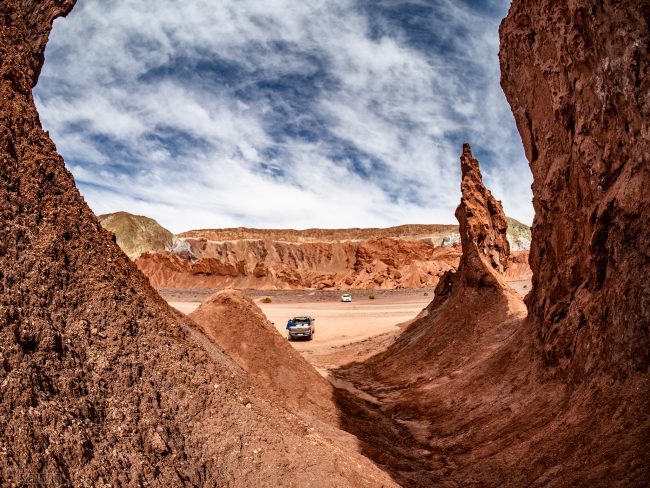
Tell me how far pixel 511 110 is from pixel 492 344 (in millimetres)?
7929

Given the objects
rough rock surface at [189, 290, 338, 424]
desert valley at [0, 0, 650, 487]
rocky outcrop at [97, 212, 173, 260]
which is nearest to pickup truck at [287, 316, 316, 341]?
desert valley at [0, 0, 650, 487]

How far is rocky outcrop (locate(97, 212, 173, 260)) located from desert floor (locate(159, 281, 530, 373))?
85896mm

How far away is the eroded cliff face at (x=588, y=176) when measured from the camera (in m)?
8.59

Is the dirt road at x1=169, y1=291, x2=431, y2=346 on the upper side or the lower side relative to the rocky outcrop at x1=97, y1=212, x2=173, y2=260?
lower

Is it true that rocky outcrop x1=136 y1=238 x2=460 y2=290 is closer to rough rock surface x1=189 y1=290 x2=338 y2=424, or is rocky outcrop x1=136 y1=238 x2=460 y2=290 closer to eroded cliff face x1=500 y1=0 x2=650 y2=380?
eroded cliff face x1=500 y1=0 x2=650 y2=380

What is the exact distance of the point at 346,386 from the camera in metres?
18.2

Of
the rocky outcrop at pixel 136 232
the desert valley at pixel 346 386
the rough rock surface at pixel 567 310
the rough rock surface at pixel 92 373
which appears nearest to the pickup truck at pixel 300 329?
the desert valley at pixel 346 386

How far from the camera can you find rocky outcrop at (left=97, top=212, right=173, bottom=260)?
161750 mm

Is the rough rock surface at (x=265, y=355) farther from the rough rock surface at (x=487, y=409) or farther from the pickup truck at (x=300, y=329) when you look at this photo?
the pickup truck at (x=300, y=329)

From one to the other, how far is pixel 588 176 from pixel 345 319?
115 ft

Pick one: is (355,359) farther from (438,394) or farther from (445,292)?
(438,394)

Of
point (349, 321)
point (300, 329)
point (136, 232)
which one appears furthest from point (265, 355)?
point (136, 232)

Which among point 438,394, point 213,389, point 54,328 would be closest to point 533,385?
point 438,394

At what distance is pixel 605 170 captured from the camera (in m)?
9.97
